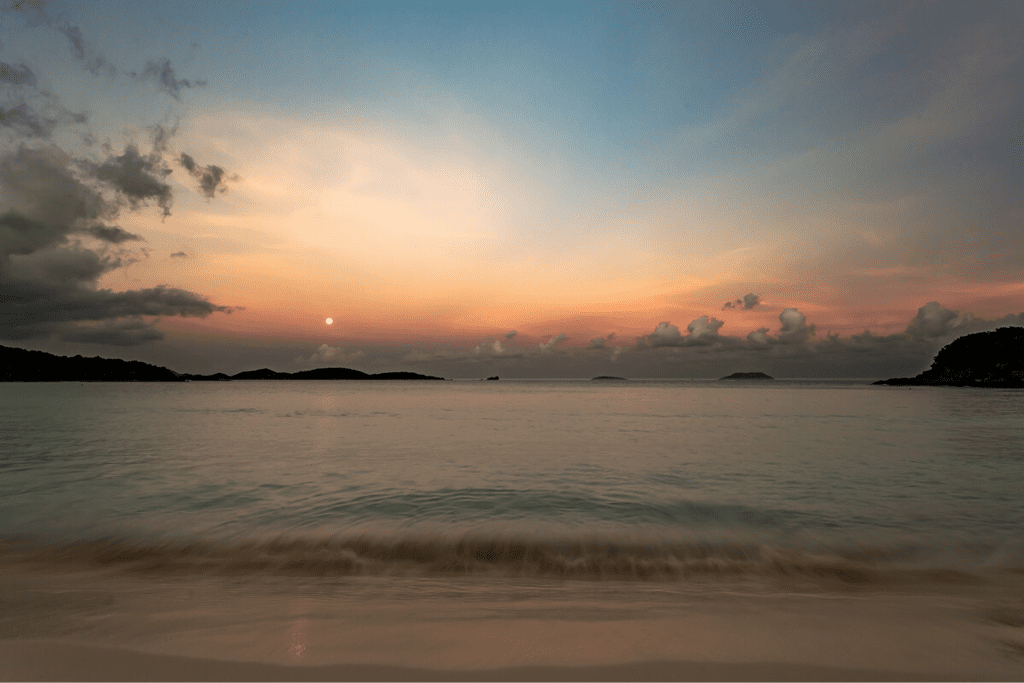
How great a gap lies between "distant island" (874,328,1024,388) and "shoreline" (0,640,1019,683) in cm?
18576

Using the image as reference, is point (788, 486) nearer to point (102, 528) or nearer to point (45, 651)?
point (45, 651)

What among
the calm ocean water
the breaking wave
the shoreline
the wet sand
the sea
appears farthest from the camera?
the calm ocean water

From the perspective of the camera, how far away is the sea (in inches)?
217

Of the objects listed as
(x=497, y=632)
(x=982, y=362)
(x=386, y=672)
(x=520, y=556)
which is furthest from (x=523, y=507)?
(x=982, y=362)

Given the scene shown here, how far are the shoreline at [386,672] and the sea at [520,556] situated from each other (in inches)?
7.5

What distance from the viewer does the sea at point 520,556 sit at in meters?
5.51

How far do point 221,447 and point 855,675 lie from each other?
98.0 feet

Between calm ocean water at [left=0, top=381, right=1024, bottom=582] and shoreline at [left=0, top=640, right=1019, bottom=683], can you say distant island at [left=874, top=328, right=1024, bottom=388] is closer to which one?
calm ocean water at [left=0, top=381, right=1024, bottom=582]

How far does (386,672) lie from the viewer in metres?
4.64

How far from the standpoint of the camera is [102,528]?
11.7 m

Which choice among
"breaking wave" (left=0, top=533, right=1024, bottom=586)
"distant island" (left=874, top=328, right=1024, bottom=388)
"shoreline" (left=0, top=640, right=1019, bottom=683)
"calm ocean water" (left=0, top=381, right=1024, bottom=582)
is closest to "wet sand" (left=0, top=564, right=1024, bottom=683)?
"shoreline" (left=0, top=640, right=1019, bottom=683)

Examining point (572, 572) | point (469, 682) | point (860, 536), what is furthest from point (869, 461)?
point (469, 682)

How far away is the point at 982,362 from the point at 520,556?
198 m

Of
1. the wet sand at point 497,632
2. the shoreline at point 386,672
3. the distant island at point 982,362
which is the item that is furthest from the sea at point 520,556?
the distant island at point 982,362
